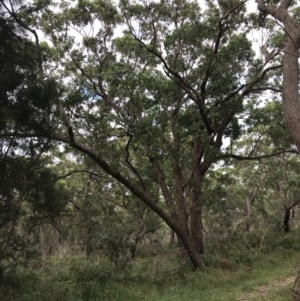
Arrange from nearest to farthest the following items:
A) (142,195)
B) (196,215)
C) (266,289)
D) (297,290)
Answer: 1. (297,290)
2. (266,289)
3. (142,195)
4. (196,215)

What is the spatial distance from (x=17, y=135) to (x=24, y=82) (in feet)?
Result: 2.79

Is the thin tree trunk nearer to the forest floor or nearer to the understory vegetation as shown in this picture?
the understory vegetation

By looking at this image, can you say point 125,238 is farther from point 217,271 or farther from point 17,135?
point 17,135

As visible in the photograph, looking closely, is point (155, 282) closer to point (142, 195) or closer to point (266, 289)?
point (142, 195)

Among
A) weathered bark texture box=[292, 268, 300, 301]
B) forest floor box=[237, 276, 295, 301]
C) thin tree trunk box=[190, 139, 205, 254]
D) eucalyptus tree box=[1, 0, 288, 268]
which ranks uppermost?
eucalyptus tree box=[1, 0, 288, 268]

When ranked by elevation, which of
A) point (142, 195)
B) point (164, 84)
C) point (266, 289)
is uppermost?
point (164, 84)

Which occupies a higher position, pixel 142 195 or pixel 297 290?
pixel 142 195

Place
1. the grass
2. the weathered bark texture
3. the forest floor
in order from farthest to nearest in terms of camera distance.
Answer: the grass
the forest floor
the weathered bark texture

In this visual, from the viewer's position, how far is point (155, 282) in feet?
33.5

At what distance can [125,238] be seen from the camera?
37.2 feet

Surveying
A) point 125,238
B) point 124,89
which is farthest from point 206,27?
point 125,238

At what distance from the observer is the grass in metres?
7.65

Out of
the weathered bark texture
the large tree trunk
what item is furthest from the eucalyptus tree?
the weathered bark texture

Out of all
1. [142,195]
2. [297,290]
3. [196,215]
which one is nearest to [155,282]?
[142,195]
